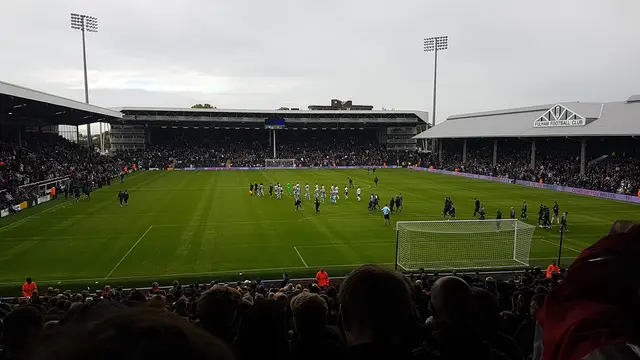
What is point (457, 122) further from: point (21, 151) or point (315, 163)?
point (21, 151)

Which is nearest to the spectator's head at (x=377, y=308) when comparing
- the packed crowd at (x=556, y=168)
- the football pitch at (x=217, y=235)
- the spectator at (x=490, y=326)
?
the spectator at (x=490, y=326)

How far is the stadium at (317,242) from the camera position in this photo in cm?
161

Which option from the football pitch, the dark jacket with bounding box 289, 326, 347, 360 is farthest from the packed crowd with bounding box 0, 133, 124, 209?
the dark jacket with bounding box 289, 326, 347, 360

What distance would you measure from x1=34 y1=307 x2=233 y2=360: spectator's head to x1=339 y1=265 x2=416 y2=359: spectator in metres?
1.59

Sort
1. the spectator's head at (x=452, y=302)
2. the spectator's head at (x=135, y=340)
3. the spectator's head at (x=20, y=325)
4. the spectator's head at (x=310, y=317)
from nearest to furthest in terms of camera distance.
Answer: the spectator's head at (x=135, y=340) → the spectator's head at (x=452, y=302) → the spectator's head at (x=310, y=317) → the spectator's head at (x=20, y=325)

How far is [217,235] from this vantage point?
25.0m

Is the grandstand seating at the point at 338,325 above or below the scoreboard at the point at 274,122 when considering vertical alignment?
below

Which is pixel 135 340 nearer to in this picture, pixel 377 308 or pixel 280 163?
pixel 377 308

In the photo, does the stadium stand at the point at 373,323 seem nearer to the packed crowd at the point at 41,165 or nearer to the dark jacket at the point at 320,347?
the dark jacket at the point at 320,347

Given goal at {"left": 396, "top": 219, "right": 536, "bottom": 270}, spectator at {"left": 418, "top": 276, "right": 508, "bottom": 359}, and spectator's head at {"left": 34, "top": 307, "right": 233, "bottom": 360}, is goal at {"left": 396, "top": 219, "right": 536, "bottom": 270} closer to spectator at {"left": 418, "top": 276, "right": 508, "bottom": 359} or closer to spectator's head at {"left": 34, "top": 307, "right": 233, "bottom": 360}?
spectator at {"left": 418, "top": 276, "right": 508, "bottom": 359}

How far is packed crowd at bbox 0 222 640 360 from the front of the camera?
1164 millimetres

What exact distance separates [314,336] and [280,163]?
81102mm

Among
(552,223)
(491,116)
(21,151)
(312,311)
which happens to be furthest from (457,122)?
(312,311)

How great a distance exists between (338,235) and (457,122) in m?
63.6
